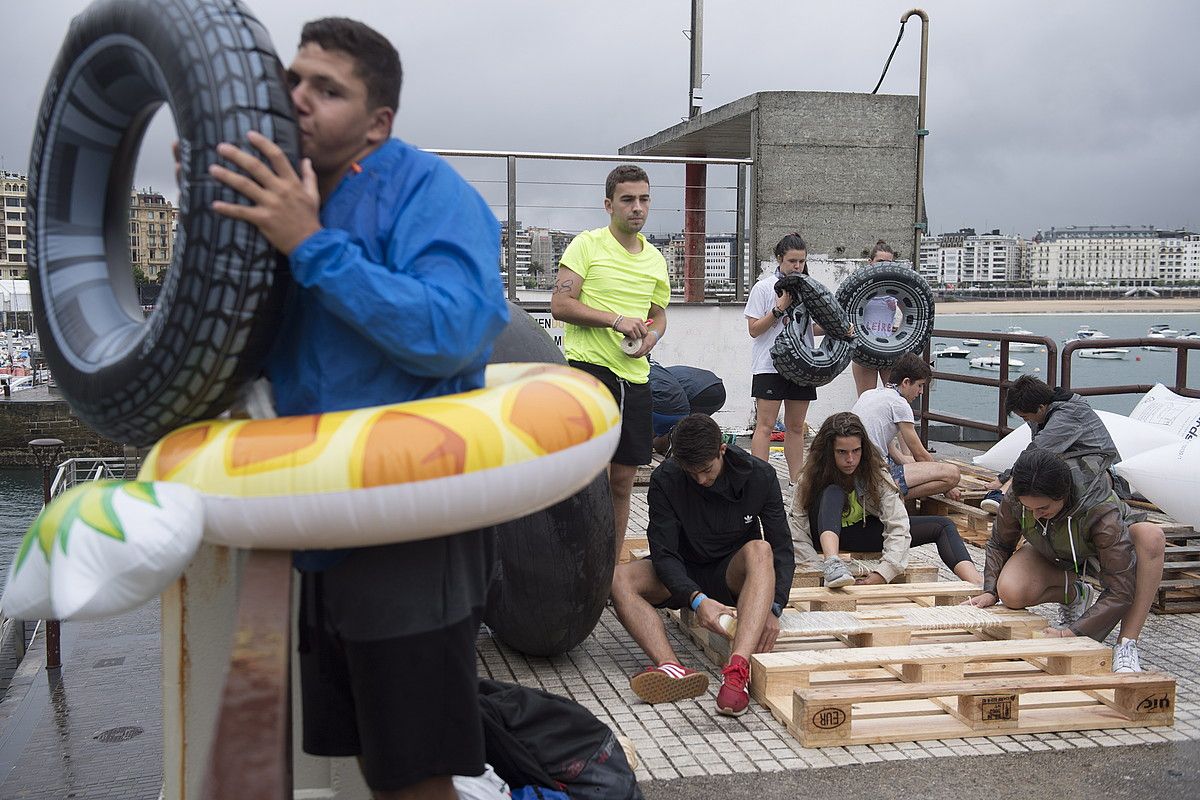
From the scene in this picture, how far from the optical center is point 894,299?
9.56 m

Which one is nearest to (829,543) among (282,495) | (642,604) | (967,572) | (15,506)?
(967,572)

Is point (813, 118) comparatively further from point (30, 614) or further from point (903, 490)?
point (30, 614)

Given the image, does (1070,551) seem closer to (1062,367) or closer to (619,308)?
(619,308)

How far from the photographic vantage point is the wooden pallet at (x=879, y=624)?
4.93 m

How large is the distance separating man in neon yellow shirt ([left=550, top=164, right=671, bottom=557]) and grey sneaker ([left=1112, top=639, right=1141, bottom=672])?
87.7 inches

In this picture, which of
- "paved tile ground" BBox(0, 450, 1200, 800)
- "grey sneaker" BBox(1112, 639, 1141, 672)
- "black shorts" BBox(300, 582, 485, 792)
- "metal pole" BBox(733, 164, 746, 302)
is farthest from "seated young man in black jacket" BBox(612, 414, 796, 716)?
"metal pole" BBox(733, 164, 746, 302)

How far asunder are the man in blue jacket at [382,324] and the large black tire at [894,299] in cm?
737

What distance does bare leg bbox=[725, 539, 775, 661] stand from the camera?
4.61 metres

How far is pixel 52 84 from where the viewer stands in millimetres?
2541

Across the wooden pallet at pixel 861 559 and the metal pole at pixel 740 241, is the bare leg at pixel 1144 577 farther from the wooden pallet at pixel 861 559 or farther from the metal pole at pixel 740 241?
the metal pole at pixel 740 241

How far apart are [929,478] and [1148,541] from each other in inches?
99.3

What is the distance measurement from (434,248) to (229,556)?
3.61 ft

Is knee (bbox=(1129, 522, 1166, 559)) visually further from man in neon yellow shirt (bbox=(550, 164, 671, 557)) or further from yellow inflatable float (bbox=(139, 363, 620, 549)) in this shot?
yellow inflatable float (bbox=(139, 363, 620, 549))

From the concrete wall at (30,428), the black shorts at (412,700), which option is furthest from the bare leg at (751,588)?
the concrete wall at (30,428)
